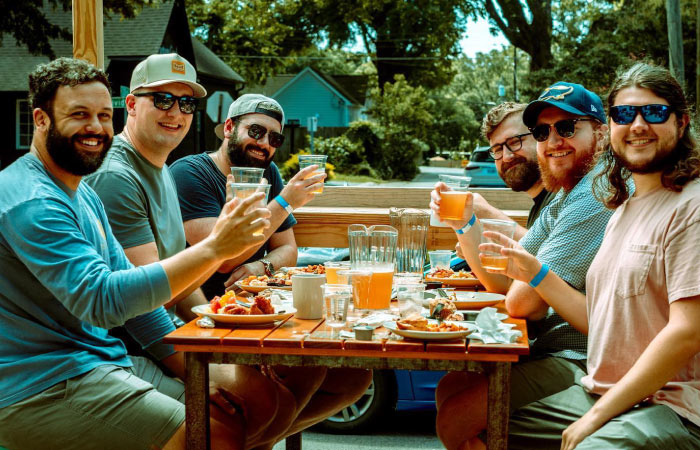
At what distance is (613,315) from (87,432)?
1833 mm

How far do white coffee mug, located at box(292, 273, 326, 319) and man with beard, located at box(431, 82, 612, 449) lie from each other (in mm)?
751

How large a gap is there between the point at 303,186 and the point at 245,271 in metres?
0.62

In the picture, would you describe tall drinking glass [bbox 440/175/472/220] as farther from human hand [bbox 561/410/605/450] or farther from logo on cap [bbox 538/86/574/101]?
human hand [bbox 561/410/605/450]

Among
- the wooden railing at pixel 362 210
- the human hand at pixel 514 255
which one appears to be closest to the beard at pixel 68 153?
the human hand at pixel 514 255

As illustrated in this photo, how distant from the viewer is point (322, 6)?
3816 cm

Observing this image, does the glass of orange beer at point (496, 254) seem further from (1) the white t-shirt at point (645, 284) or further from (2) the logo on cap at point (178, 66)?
(2) the logo on cap at point (178, 66)

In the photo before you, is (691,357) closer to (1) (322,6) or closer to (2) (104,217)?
(2) (104,217)

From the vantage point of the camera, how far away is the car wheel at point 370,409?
5.09 meters

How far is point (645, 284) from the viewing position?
2457 mm

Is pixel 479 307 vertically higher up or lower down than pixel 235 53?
lower down

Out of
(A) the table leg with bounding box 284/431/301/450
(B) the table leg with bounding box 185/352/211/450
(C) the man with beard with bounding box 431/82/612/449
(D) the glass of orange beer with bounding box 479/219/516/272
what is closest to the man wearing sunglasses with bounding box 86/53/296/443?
(B) the table leg with bounding box 185/352/211/450

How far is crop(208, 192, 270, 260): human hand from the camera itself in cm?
248

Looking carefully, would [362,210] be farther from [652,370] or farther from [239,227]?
[652,370]

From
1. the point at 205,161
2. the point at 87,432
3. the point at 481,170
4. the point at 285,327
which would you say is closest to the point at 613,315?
the point at 285,327
